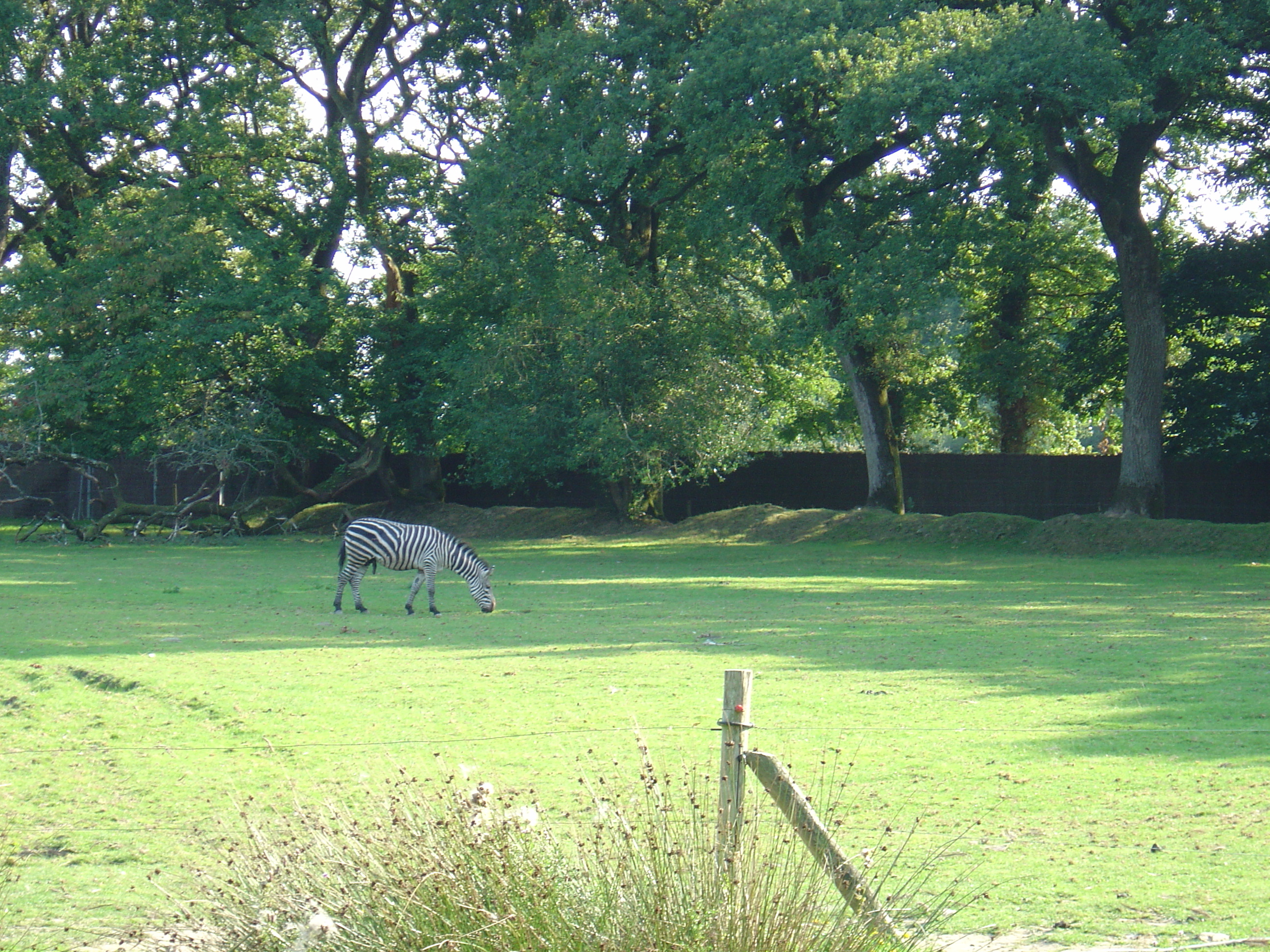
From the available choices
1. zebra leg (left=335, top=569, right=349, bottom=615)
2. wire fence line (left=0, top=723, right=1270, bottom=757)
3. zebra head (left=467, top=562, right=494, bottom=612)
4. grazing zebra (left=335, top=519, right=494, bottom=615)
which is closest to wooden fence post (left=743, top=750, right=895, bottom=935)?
wire fence line (left=0, top=723, right=1270, bottom=757)

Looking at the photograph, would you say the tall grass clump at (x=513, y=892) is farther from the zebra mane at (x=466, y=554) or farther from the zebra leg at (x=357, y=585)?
the zebra mane at (x=466, y=554)

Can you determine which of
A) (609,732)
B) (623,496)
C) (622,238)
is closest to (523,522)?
(623,496)

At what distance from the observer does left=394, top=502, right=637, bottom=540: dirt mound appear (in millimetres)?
36156

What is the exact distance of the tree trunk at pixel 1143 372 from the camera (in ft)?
96.6

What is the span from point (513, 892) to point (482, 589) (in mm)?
14575

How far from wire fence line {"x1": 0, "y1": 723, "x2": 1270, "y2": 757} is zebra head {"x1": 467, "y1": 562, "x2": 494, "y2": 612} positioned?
30.0 ft

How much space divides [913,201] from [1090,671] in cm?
1794

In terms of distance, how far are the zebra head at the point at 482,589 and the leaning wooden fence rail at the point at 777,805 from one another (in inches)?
549

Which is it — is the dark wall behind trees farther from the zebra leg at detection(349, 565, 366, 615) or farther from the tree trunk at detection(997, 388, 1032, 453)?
the zebra leg at detection(349, 565, 366, 615)

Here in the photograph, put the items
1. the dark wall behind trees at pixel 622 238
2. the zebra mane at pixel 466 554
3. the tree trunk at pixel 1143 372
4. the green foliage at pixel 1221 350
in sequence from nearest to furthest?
the zebra mane at pixel 466 554 < the dark wall behind trees at pixel 622 238 < the tree trunk at pixel 1143 372 < the green foliage at pixel 1221 350

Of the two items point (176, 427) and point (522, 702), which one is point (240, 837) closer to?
point (522, 702)

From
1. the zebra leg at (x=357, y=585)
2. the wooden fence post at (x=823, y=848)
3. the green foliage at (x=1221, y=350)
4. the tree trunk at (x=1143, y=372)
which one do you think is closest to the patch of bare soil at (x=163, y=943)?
the wooden fence post at (x=823, y=848)

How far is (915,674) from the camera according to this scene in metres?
12.4

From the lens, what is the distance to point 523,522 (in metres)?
37.2
